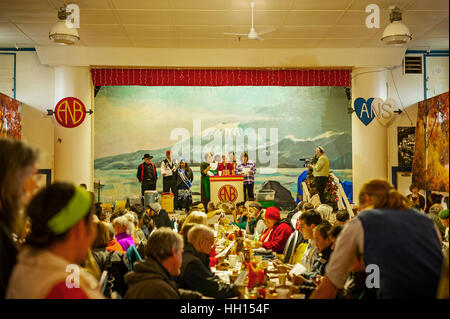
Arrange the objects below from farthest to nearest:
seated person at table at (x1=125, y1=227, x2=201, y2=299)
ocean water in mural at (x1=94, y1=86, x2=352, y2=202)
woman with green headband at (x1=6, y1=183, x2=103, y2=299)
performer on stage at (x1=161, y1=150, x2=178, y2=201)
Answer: ocean water in mural at (x1=94, y1=86, x2=352, y2=202), performer on stage at (x1=161, y1=150, x2=178, y2=201), seated person at table at (x1=125, y1=227, x2=201, y2=299), woman with green headband at (x1=6, y1=183, x2=103, y2=299)

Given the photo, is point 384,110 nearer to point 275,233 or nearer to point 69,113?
point 275,233

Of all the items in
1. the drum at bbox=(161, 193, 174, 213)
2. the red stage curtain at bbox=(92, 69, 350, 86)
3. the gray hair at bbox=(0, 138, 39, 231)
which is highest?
the red stage curtain at bbox=(92, 69, 350, 86)

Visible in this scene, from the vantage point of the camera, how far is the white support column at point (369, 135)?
35.3 feet

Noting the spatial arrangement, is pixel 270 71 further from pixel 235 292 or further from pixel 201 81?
pixel 235 292

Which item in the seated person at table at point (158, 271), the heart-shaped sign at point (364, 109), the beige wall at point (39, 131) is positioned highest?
the heart-shaped sign at point (364, 109)

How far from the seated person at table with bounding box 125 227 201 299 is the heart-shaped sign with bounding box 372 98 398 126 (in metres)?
9.20

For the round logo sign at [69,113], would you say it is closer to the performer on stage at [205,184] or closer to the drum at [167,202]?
the drum at [167,202]

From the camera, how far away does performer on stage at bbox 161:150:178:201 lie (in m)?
13.1

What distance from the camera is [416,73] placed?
11.4m

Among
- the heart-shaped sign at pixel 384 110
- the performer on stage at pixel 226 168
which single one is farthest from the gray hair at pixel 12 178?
the performer on stage at pixel 226 168

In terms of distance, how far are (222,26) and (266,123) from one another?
5.68m

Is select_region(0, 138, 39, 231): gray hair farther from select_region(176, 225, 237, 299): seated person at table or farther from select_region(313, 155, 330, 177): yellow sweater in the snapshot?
select_region(313, 155, 330, 177): yellow sweater

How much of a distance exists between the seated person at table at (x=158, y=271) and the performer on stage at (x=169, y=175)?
1042cm

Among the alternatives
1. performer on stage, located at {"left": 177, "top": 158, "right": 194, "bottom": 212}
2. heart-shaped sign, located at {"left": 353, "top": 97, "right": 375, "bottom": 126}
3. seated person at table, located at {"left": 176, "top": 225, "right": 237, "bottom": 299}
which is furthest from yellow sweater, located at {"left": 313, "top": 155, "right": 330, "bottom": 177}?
seated person at table, located at {"left": 176, "top": 225, "right": 237, "bottom": 299}
